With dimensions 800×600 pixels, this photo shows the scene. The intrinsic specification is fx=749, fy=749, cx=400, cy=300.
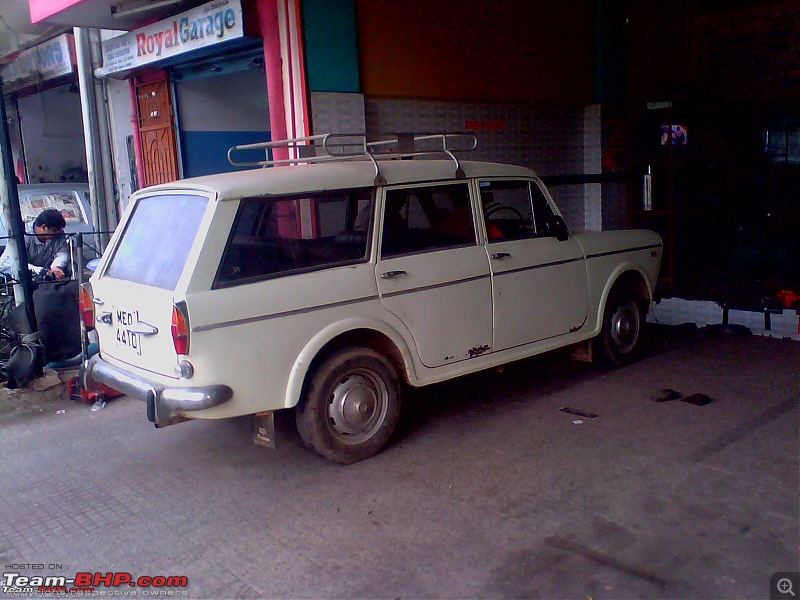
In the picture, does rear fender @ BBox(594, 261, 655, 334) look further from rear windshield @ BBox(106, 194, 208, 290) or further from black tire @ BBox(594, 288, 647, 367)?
rear windshield @ BBox(106, 194, 208, 290)

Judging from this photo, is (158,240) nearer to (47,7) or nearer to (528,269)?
(528,269)

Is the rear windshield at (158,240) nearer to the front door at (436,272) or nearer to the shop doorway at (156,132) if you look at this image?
the front door at (436,272)

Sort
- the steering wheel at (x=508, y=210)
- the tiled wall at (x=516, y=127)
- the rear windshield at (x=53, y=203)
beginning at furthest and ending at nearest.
Result: 1. the rear windshield at (x=53, y=203)
2. the tiled wall at (x=516, y=127)
3. the steering wheel at (x=508, y=210)

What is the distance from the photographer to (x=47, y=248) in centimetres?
787

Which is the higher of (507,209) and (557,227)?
(507,209)

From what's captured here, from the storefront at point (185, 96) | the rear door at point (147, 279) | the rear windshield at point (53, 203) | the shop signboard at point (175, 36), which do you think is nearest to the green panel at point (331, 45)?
the shop signboard at point (175, 36)

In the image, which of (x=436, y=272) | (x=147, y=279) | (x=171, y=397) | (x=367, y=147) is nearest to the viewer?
(x=171, y=397)

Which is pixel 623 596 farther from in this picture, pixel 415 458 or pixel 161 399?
pixel 161 399

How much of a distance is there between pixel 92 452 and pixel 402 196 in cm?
290

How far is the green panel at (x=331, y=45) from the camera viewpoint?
7.45m

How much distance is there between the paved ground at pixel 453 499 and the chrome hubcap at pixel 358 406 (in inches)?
8.9

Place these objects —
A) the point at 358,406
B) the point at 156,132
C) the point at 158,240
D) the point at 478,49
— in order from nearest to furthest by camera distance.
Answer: the point at 158,240 → the point at 358,406 → the point at 478,49 → the point at 156,132

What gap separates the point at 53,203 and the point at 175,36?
3181 millimetres

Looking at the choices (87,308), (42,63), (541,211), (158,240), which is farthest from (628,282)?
(42,63)
